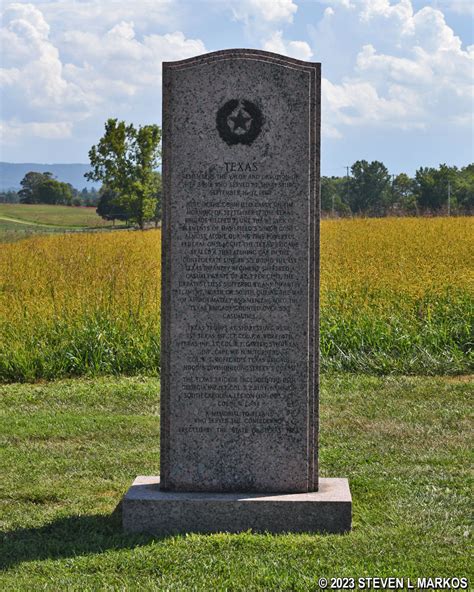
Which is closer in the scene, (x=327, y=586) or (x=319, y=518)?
(x=327, y=586)

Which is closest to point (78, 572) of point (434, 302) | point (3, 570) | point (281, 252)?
point (3, 570)

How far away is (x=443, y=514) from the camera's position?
18.9 feet

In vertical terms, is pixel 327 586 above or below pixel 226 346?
below

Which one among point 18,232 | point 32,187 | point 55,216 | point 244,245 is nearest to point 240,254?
point 244,245

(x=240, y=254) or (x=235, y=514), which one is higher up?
(x=240, y=254)

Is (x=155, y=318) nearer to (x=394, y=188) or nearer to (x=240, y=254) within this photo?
(x=240, y=254)

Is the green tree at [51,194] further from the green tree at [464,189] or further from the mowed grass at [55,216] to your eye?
the green tree at [464,189]

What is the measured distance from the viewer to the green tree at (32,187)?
11456 centimetres

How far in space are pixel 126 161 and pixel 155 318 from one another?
39.1 meters

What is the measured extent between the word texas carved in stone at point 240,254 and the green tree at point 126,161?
43040 millimetres

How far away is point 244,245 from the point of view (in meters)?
5.54

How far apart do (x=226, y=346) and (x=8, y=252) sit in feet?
47.1

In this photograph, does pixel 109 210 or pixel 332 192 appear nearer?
pixel 332 192

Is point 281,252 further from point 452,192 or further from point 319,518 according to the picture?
point 452,192
